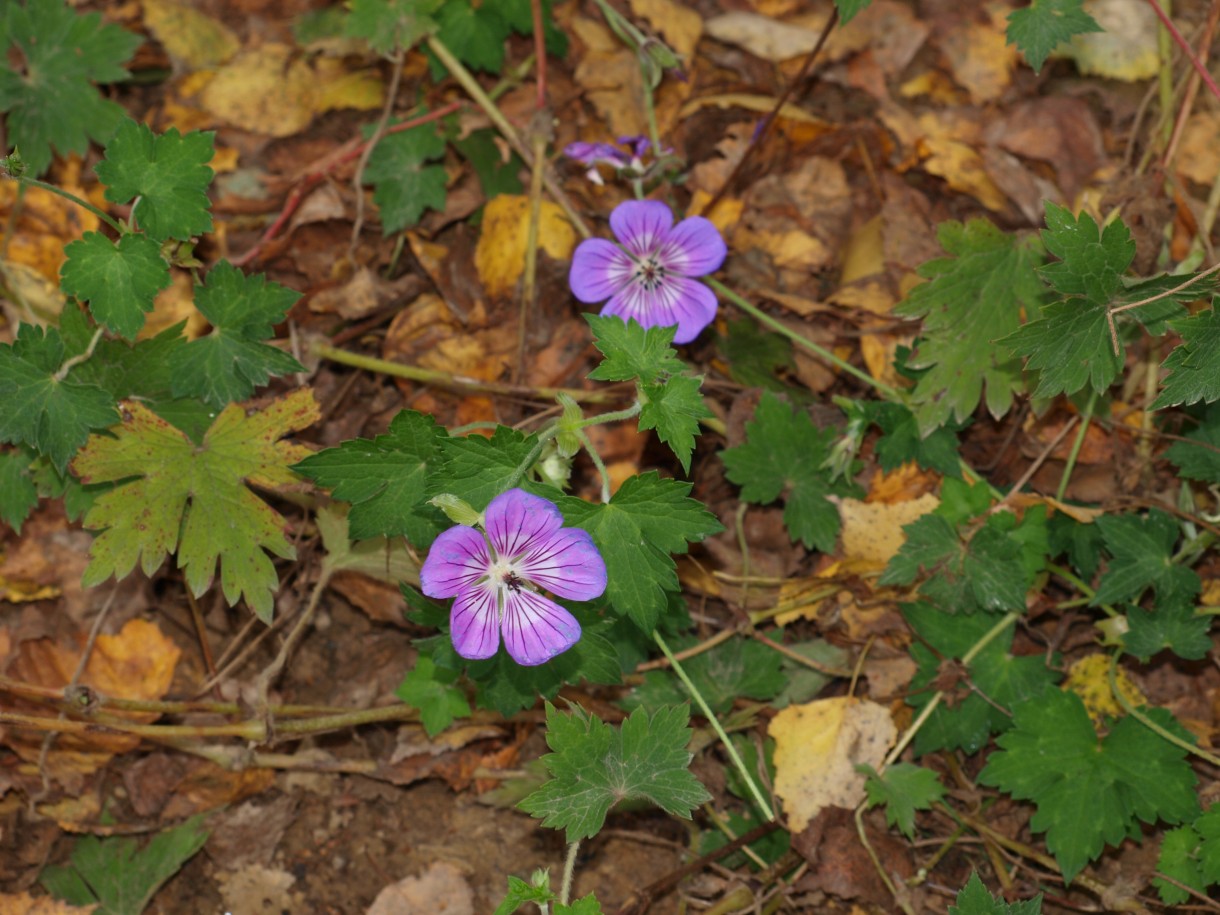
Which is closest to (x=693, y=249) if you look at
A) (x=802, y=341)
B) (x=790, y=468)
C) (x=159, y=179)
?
(x=802, y=341)

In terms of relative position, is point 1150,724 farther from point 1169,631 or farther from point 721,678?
point 721,678

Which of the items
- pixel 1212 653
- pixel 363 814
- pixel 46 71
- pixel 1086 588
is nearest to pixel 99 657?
pixel 363 814

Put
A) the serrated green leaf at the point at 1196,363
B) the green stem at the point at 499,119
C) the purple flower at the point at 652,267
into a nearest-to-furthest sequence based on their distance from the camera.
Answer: the serrated green leaf at the point at 1196,363
the purple flower at the point at 652,267
the green stem at the point at 499,119

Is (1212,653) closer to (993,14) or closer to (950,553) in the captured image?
(950,553)

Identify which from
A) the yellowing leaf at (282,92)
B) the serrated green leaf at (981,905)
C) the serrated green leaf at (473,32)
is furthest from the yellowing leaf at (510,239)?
the serrated green leaf at (981,905)

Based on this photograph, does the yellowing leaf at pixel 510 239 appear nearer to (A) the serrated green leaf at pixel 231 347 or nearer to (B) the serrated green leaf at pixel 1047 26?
(A) the serrated green leaf at pixel 231 347

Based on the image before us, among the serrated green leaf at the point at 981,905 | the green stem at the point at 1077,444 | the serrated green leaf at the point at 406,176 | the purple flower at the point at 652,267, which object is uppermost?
the serrated green leaf at the point at 406,176

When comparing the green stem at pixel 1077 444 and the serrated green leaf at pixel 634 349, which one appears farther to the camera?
the green stem at pixel 1077 444

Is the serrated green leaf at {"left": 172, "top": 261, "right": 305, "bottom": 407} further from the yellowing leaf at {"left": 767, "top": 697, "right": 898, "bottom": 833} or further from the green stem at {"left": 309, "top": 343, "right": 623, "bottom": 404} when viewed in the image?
the yellowing leaf at {"left": 767, "top": 697, "right": 898, "bottom": 833}
